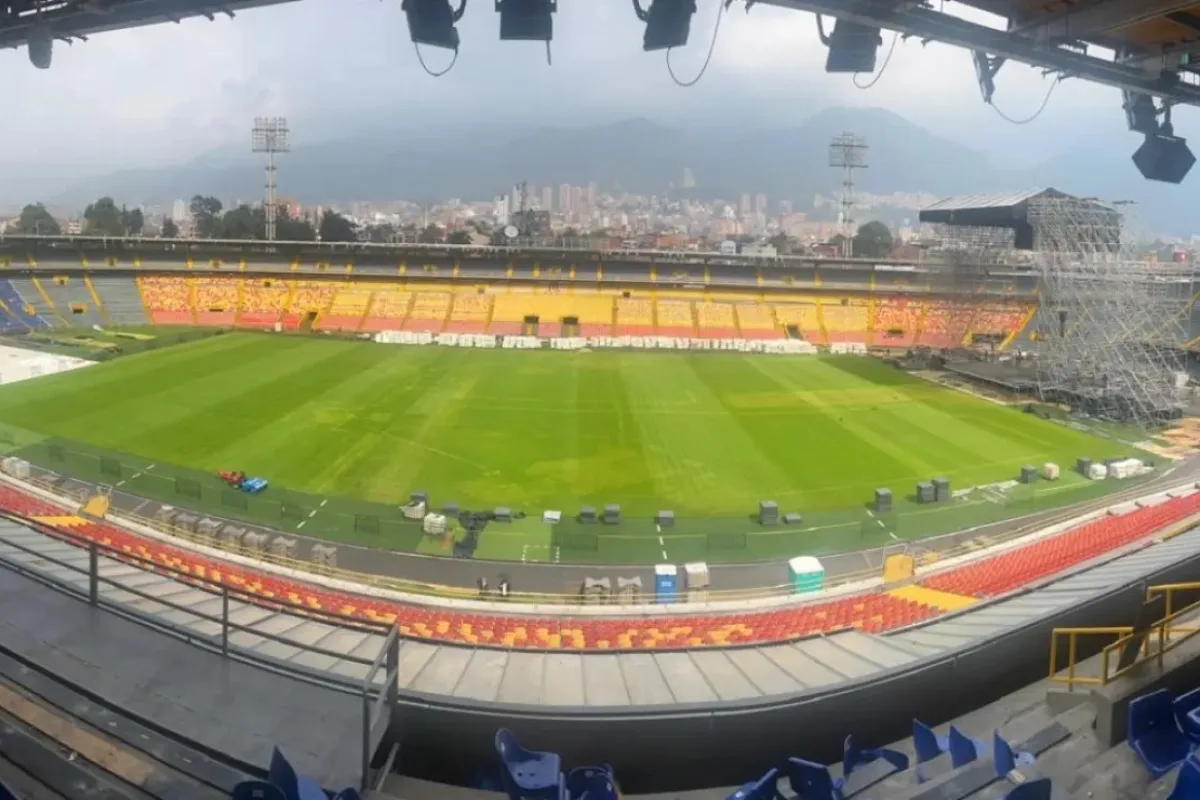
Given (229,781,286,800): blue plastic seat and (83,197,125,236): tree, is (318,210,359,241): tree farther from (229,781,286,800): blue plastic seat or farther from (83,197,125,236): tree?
(229,781,286,800): blue plastic seat

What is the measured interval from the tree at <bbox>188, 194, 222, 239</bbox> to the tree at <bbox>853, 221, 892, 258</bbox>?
5263cm

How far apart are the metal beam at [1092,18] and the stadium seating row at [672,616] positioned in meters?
5.39

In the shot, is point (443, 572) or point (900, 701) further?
point (443, 572)

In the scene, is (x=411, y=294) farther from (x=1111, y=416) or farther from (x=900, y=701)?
(x=900, y=701)

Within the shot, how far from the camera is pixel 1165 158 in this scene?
674 centimetres

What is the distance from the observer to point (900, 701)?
434 cm

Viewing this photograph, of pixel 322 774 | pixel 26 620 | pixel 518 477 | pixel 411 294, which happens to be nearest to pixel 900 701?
pixel 322 774

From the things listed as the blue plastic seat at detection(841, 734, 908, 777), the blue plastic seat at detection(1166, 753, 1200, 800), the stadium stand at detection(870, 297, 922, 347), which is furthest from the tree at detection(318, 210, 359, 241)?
the blue plastic seat at detection(1166, 753, 1200, 800)

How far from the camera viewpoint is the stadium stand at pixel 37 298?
1409 inches

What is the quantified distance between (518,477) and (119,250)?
3556 cm

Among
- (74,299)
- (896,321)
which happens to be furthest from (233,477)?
(896,321)

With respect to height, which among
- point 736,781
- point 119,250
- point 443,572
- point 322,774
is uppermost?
point 119,250

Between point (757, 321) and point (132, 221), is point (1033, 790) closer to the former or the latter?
point (757, 321)

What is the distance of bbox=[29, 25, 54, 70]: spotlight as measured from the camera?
16.3 feet
